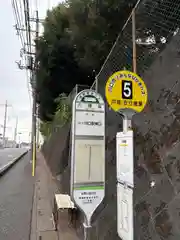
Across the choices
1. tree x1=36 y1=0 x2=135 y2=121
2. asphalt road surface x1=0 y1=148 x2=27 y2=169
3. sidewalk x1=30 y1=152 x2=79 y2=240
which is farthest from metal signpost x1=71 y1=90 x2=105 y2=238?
asphalt road surface x1=0 y1=148 x2=27 y2=169

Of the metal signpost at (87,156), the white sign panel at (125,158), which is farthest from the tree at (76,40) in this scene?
the white sign panel at (125,158)

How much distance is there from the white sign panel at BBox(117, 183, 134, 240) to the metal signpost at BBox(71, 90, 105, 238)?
1.59 feet

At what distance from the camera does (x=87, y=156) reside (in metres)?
2.96

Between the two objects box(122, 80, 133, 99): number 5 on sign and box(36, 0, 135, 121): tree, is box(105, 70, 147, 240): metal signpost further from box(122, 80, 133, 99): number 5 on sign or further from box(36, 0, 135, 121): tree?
box(36, 0, 135, 121): tree

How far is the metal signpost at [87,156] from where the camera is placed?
287 centimetres

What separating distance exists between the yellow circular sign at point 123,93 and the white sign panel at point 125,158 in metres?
0.27

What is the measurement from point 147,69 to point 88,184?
59.2 inches

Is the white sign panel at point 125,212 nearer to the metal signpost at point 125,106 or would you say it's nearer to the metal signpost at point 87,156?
the metal signpost at point 125,106

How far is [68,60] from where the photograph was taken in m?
11.4

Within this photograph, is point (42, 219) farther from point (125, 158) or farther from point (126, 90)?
point (126, 90)

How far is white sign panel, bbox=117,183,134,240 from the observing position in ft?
7.53

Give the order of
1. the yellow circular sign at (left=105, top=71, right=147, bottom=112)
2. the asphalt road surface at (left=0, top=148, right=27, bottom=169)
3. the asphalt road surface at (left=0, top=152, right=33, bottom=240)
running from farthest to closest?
the asphalt road surface at (left=0, top=148, right=27, bottom=169)
the asphalt road surface at (left=0, top=152, right=33, bottom=240)
the yellow circular sign at (left=105, top=71, right=147, bottom=112)

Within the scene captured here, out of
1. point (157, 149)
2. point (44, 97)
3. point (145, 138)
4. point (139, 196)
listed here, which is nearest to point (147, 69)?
point (145, 138)

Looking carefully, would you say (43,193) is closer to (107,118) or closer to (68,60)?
(107,118)
